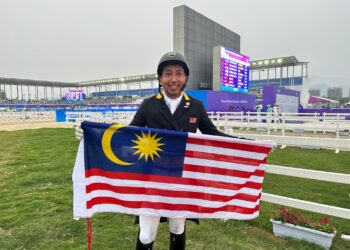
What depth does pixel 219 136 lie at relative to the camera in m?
2.43

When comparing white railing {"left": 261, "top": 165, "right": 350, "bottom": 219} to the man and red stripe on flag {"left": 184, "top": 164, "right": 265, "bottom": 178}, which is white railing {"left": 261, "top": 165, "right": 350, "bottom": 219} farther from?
the man

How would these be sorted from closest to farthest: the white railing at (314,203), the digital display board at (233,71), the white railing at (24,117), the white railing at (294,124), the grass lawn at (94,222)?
the white railing at (314,203) < the grass lawn at (94,222) < the white railing at (294,124) < the white railing at (24,117) < the digital display board at (233,71)

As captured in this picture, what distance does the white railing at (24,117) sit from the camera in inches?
1086

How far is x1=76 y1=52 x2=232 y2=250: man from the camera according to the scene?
2.27 metres

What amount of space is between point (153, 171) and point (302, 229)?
2.41 metres

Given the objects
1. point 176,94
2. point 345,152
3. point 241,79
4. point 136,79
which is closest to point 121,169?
point 176,94

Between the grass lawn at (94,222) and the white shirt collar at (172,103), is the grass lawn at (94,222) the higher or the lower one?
the lower one

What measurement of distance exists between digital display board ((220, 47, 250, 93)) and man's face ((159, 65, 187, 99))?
26.2 meters

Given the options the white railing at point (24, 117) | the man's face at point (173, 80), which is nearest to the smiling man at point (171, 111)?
the man's face at point (173, 80)

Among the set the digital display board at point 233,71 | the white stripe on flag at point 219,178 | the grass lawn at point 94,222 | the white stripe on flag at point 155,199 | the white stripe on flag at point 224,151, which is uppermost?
the digital display board at point 233,71

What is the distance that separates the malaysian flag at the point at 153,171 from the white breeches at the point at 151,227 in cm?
6

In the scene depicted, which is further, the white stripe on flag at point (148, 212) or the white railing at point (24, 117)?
the white railing at point (24, 117)

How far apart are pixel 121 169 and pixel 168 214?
59cm

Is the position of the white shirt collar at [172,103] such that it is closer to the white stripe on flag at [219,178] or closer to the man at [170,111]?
the man at [170,111]
